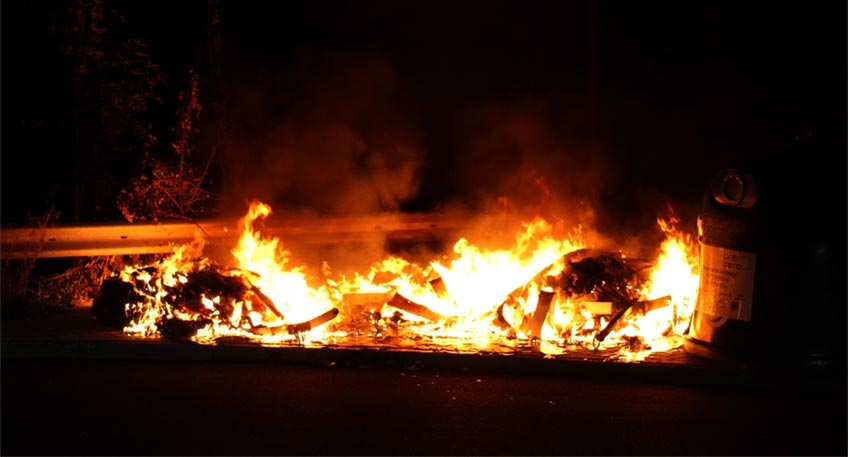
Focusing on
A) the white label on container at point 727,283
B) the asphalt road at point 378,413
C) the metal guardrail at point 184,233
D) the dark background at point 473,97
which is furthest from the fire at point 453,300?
the dark background at point 473,97

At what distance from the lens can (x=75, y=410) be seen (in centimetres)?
643

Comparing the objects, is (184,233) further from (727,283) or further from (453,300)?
(727,283)

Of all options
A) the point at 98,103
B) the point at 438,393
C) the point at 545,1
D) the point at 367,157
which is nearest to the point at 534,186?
the point at 367,157

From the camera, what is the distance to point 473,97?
1560cm

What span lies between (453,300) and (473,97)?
7.03 m

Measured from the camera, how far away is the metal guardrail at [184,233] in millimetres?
9156

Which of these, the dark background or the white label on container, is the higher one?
the dark background

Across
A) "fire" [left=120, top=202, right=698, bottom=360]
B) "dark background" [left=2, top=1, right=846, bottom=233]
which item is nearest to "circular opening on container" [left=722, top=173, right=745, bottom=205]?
"fire" [left=120, top=202, right=698, bottom=360]

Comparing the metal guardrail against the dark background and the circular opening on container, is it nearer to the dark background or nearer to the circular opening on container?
the dark background

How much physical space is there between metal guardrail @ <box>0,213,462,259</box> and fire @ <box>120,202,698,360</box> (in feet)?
0.98

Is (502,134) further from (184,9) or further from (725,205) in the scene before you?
(725,205)

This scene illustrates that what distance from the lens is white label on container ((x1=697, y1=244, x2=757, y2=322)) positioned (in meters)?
7.40

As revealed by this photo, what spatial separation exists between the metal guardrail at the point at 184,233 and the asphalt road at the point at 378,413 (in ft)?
6.39

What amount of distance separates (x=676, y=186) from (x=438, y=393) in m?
9.35
